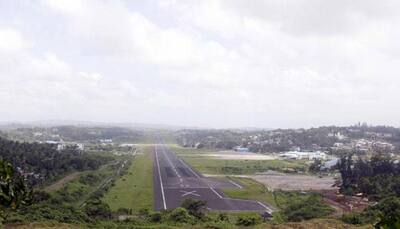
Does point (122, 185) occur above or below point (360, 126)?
below

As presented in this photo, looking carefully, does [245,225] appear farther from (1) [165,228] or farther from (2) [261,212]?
(2) [261,212]

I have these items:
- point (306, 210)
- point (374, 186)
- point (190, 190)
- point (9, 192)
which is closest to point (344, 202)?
point (374, 186)

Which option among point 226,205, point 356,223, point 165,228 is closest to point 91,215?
point 165,228

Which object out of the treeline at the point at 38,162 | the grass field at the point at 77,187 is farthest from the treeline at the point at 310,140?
the grass field at the point at 77,187

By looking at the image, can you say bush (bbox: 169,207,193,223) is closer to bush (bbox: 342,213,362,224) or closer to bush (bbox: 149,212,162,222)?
bush (bbox: 149,212,162,222)

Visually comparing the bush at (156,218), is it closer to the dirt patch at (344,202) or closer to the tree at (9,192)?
the dirt patch at (344,202)

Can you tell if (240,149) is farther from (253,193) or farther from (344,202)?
(344,202)

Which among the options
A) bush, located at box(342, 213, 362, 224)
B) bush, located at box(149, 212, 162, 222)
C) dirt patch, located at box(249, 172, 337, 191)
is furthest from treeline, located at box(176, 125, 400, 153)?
bush, located at box(149, 212, 162, 222)
